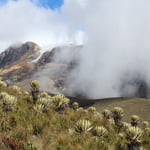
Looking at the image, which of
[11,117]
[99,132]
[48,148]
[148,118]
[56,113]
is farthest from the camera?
[148,118]

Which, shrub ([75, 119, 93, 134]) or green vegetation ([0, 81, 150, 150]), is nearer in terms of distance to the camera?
green vegetation ([0, 81, 150, 150])

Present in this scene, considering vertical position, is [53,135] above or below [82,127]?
below

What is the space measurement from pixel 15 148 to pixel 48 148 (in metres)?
1.46

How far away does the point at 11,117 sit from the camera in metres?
10.2

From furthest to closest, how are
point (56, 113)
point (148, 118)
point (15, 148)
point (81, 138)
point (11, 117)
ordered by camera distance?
point (148, 118) < point (56, 113) < point (11, 117) < point (81, 138) < point (15, 148)

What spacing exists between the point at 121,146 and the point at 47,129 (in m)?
2.79

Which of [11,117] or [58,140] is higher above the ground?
[11,117]

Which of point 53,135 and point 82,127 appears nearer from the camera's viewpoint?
point 53,135

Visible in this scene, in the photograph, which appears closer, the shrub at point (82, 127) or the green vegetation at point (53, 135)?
the green vegetation at point (53, 135)

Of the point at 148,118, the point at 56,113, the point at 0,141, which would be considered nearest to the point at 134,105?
the point at 148,118

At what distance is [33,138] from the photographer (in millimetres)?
8562

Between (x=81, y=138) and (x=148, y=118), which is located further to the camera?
(x=148, y=118)

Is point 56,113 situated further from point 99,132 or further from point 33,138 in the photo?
point 33,138

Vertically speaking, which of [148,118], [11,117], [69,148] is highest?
[11,117]
